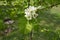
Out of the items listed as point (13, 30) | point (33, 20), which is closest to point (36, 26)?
point (33, 20)

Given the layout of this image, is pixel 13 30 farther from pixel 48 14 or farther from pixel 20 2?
pixel 20 2

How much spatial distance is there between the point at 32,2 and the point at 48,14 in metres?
3.50

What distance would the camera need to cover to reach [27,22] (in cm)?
117

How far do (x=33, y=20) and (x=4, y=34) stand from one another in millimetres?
2824

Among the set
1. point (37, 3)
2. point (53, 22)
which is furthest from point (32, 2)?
point (53, 22)

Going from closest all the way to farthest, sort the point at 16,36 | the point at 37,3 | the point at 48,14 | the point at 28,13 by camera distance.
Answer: the point at 28,13
the point at 37,3
the point at 16,36
the point at 48,14

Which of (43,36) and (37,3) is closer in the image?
(37,3)

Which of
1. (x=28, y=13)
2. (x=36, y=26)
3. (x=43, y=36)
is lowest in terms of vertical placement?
(x=43, y=36)

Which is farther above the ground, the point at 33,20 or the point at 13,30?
the point at 33,20

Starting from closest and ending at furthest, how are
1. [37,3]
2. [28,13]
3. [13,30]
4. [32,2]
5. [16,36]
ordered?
[28,13], [32,2], [37,3], [16,36], [13,30]

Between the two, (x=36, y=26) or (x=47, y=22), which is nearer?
(x=36, y=26)

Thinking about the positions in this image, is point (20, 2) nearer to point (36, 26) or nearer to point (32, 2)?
point (32, 2)

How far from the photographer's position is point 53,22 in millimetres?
4414

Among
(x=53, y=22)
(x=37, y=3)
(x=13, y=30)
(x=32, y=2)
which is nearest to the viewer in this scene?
(x=32, y=2)
